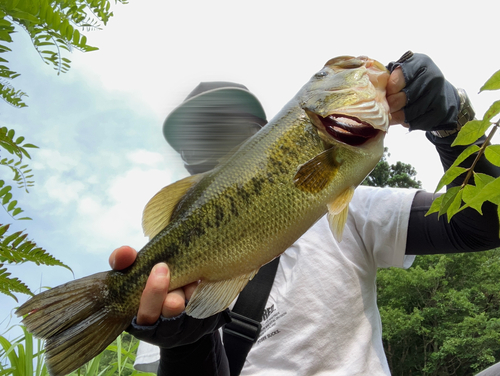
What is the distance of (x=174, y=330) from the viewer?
1559 mm

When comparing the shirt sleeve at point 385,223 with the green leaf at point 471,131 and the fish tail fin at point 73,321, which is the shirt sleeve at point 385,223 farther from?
the fish tail fin at point 73,321

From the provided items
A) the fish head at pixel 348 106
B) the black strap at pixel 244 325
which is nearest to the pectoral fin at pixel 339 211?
the fish head at pixel 348 106

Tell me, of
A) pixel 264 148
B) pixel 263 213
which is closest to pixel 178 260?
pixel 263 213

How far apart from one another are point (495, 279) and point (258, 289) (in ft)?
70.1

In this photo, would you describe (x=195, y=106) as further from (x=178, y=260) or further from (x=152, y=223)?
(x=178, y=260)

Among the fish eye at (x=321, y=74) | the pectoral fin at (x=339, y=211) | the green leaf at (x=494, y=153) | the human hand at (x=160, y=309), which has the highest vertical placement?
the fish eye at (x=321, y=74)

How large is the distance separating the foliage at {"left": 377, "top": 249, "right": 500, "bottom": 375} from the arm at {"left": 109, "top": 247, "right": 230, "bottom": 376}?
60.9ft

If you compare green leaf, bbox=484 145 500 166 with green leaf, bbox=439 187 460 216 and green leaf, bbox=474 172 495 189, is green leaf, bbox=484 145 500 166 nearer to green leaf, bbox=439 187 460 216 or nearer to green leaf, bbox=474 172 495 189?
green leaf, bbox=474 172 495 189

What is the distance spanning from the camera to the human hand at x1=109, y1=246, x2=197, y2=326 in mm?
1401

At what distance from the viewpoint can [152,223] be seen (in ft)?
5.26

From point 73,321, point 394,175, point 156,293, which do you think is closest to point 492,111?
point 156,293

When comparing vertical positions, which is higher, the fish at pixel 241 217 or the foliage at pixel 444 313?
the fish at pixel 241 217

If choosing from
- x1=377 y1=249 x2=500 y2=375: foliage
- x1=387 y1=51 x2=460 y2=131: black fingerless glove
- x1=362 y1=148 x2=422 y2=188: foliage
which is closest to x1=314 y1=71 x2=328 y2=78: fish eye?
x1=387 y1=51 x2=460 y2=131: black fingerless glove

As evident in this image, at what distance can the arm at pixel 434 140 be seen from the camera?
1752 millimetres
